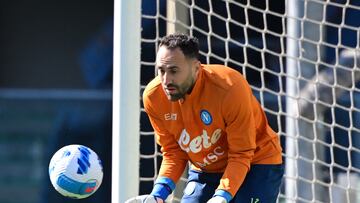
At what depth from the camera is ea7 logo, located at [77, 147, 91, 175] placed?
154 inches

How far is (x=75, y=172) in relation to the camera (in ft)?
12.8

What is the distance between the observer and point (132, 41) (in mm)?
4254

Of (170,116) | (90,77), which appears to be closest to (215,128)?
(170,116)

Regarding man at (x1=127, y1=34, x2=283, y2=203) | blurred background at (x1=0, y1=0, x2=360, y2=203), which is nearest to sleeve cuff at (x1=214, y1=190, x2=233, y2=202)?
man at (x1=127, y1=34, x2=283, y2=203)

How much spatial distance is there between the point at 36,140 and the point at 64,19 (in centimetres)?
118

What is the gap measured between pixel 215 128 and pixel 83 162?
0.55 m

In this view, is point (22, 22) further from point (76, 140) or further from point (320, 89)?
point (320, 89)

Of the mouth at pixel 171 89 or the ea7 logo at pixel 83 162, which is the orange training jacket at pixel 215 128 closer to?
the mouth at pixel 171 89

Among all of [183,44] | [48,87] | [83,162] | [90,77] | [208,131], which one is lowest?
[48,87]

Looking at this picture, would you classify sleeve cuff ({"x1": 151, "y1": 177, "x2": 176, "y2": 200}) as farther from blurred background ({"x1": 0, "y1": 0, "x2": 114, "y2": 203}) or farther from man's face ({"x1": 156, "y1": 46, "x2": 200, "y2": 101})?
blurred background ({"x1": 0, "y1": 0, "x2": 114, "y2": 203})

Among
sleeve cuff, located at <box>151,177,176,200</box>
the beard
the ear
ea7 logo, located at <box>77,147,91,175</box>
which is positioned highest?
the ear

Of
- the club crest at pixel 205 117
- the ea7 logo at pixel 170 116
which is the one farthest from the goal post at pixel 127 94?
the club crest at pixel 205 117

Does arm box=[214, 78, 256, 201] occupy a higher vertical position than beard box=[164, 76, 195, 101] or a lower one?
lower

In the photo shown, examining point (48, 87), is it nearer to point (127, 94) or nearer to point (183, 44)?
point (127, 94)
